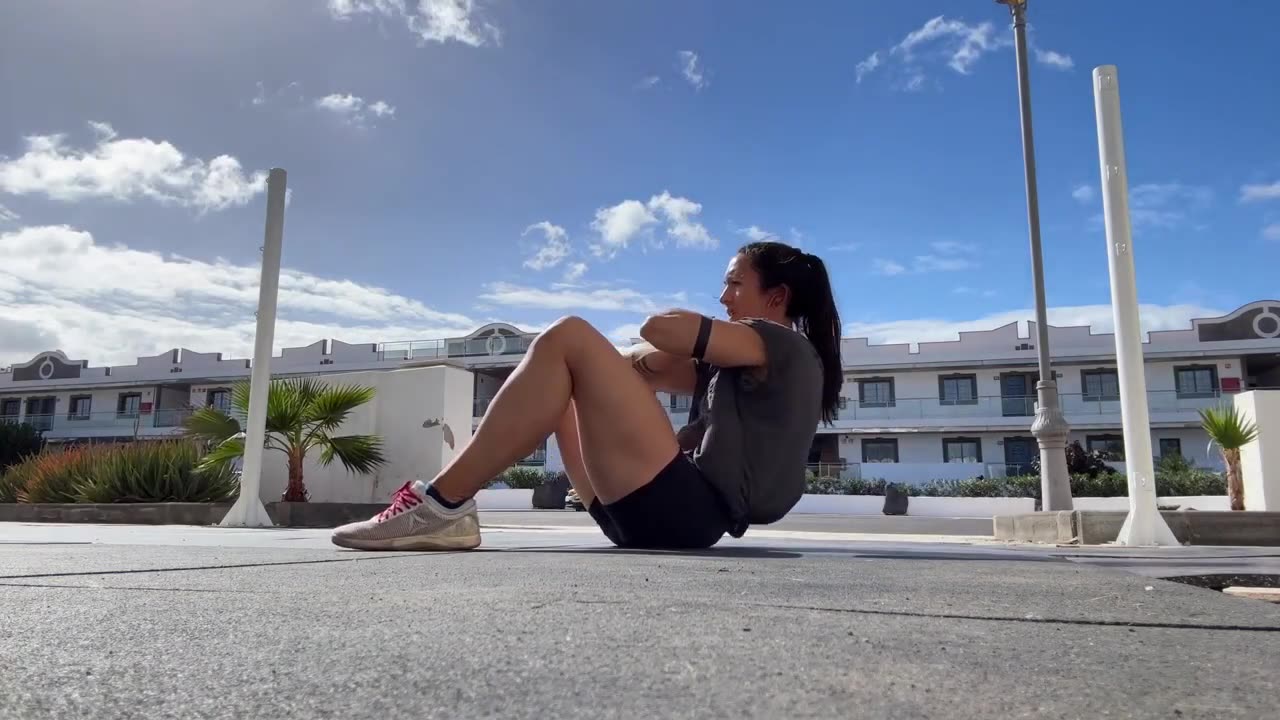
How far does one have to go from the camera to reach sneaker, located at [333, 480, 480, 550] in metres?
2.39

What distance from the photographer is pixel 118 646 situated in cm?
87

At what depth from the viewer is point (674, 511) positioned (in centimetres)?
235

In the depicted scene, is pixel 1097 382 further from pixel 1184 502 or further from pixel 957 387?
pixel 1184 502

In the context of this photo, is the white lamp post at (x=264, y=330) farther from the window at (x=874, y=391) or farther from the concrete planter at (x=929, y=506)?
the window at (x=874, y=391)

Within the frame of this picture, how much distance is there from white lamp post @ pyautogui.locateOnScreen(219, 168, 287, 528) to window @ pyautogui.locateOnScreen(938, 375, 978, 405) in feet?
96.0

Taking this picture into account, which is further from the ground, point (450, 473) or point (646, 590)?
point (450, 473)

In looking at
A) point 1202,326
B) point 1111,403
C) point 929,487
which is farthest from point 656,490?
point 1202,326

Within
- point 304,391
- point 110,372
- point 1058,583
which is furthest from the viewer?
point 110,372

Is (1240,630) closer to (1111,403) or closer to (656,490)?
(656,490)

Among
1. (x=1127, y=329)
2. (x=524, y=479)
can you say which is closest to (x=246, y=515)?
(x=1127, y=329)

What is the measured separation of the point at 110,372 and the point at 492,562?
48278 mm

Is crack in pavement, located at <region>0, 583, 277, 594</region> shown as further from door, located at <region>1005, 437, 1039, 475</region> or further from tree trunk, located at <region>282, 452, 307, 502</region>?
door, located at <region>1005, 437, 1039, 475</region>

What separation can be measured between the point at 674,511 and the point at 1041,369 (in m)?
7.75

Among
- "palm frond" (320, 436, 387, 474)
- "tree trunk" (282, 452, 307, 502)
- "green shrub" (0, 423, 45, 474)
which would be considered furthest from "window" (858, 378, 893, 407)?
"green shrub" (0, 423, 45, 474)
